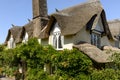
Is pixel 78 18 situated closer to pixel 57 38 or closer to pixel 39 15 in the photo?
pixel 57 38

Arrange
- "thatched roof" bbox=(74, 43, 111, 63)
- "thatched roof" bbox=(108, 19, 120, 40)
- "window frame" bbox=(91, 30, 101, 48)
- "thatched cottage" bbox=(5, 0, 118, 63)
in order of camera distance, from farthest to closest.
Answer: "thatched roof" bbox=(108, 19, 120, 40) → "window frame" bbox=(91, 30, 101, 48) → "thatched cottage" bbox=(5, 0, 118, 63) → "thatched roof" bbox=(74, 43, 111, 63)

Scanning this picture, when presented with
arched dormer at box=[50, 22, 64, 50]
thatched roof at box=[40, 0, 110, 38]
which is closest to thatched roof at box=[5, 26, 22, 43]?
thatched roof at box=[40, 0, 110, 38]

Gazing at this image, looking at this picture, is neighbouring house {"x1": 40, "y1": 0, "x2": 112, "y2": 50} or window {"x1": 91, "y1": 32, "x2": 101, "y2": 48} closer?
neighbouring house {"x1": 40, "y1": 0, "x2": 112, "y2": 50}

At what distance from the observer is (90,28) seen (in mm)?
31875

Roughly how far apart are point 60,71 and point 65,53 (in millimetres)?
1763

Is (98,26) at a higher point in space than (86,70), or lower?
higher

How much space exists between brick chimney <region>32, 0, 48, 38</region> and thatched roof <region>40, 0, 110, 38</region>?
1.44 metres

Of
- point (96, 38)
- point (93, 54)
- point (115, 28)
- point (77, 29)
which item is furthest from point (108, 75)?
point (115, 28)

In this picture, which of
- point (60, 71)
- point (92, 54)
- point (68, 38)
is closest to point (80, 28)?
point (68, 38)

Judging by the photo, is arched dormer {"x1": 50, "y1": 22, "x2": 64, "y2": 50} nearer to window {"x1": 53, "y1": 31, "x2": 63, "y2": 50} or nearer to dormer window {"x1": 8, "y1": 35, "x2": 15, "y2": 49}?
window {"x1": 53, "y1": 31, "x2": 63, "y2": 50}

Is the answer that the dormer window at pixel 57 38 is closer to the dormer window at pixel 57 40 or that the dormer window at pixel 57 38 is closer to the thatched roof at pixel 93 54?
the dormer window at pixel 57 40

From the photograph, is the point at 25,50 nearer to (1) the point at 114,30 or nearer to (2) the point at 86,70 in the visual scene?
(2) the point at 86,70

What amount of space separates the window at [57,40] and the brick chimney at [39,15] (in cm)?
337

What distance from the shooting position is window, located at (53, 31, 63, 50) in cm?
3130
